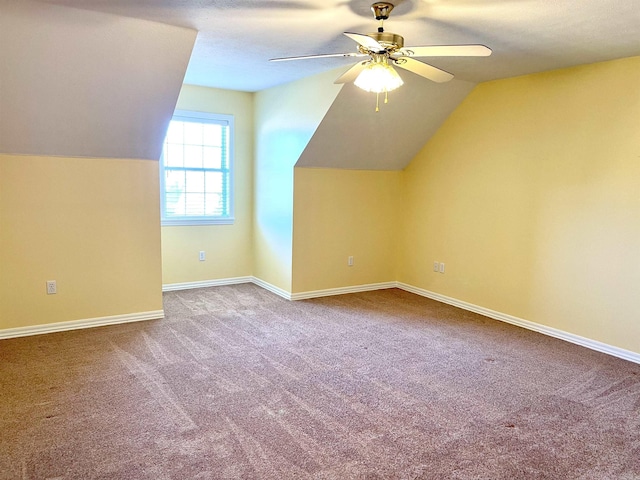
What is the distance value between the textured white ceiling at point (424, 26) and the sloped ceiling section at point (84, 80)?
175 mm

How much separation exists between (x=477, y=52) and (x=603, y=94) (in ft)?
6.03

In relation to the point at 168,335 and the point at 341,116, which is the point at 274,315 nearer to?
the point at 168,335

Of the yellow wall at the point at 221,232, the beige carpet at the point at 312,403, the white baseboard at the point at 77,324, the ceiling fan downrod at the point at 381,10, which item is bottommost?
the beige carpet at the point at 312,403

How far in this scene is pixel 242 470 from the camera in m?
2.06

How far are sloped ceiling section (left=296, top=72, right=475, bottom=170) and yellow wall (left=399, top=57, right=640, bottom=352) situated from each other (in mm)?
220

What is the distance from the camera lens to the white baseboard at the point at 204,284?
17.2 ft

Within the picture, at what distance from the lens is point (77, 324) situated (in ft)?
12.7

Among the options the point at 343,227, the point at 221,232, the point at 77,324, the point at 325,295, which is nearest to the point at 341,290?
the point at 325,295

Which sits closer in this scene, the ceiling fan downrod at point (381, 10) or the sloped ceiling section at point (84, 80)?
the ceiling fan downrod at point (381, 10)

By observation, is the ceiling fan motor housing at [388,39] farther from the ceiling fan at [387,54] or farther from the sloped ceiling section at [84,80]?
the sloped ceiling section at [84,80]

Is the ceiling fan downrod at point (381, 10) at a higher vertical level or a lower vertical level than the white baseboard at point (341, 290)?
higher

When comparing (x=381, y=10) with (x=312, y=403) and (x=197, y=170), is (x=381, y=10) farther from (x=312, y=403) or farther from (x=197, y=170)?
(x=197, y=170)

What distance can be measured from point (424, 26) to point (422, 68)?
336 mm

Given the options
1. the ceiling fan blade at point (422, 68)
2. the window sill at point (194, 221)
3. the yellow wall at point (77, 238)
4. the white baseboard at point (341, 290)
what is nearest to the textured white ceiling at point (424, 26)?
the ceiling fan blade at point (422, 68)
